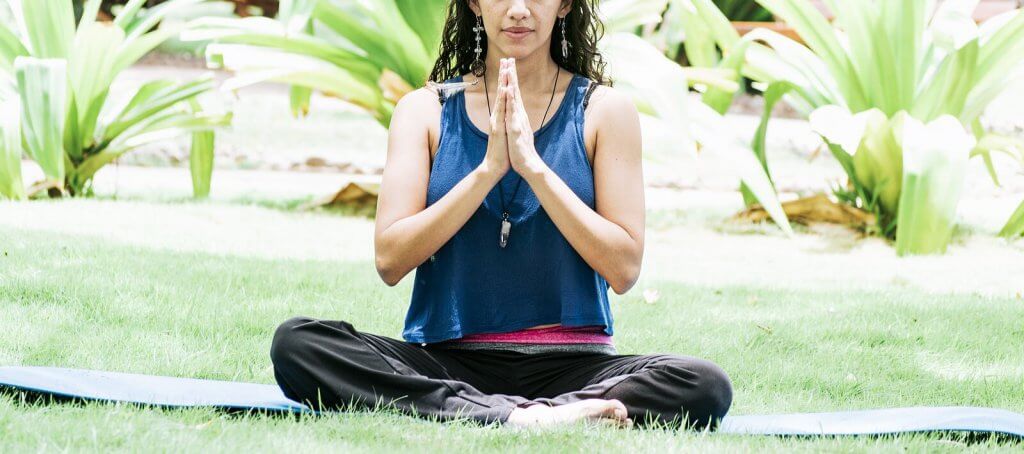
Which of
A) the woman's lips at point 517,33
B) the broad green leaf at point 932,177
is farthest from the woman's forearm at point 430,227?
the broad green leaf at point 932,177

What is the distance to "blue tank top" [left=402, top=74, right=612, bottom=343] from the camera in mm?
2709

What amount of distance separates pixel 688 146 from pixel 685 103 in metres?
0.25

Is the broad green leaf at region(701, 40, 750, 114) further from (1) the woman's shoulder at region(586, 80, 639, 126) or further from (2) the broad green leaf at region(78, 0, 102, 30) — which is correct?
(1) the woman's shoulder at region(586, 80, 639, 126)

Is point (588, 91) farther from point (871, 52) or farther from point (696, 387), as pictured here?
point (871, 52)

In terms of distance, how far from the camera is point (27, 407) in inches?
101

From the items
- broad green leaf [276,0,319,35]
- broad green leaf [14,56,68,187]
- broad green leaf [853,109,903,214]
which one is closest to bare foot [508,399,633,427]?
broad green leaf [853,109,903,214]

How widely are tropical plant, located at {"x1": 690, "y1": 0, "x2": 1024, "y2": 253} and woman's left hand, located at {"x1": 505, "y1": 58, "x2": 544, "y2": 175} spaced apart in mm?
3397

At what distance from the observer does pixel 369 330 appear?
390 cm

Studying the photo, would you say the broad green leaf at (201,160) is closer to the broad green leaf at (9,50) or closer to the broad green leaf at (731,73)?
the broad green leaf at (9,50)

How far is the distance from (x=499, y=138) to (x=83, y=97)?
4558 millimetres

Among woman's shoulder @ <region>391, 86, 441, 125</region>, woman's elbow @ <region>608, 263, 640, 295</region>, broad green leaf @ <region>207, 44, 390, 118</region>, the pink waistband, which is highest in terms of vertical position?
woman's shoulder @ <region>391, 86, 441, 125</region>

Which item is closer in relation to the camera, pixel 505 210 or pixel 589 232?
pixel 589 232

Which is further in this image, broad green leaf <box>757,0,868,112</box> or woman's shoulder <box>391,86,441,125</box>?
broad green leaf <box>757,0,868,112</box>

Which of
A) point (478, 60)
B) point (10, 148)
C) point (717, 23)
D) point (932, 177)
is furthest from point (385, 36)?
point (478, 60)
